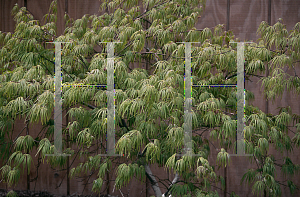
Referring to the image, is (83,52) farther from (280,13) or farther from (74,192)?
(280,13)

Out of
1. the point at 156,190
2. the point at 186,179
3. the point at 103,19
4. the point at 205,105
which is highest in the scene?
the point at 103,19

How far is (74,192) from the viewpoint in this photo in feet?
12.9

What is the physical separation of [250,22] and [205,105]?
1990mm

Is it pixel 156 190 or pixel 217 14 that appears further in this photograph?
pixel 217 14

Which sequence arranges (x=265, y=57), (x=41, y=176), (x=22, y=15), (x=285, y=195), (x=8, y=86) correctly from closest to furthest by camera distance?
1. (x=8, y=86)
2. (x=265, y=57)
3. (x=22, y=15)
4. (x=285, y=195)
5. (x=41, y=176)

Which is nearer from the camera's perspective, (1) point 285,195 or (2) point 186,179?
(2) point 186,179

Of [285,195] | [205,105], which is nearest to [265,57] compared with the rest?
[205,105]

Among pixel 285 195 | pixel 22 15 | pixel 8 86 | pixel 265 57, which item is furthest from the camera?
pixel 285 195

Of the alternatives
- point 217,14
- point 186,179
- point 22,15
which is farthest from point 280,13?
point 22,15

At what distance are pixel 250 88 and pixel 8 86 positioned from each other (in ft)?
9.11

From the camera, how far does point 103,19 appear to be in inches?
121

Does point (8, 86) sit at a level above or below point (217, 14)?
A: below

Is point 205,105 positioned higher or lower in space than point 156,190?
higher

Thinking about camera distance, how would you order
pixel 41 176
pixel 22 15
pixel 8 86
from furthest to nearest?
pixel 41 176
pixel 22 15
pixel 8 86
